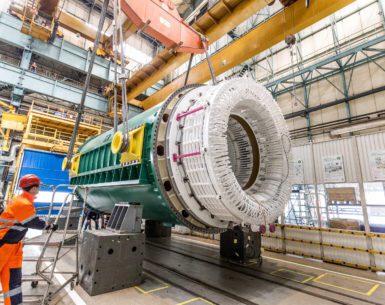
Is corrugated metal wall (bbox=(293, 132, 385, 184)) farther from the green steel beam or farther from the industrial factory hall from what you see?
the green steel beam

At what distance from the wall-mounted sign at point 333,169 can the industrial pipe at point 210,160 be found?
270cm

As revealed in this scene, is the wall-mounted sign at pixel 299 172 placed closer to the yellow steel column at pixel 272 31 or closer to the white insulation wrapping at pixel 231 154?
the white insulation wrapping at pixel 231 154

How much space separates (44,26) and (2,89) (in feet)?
15.9

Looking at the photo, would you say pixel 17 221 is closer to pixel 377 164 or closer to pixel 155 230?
pixel 155 230

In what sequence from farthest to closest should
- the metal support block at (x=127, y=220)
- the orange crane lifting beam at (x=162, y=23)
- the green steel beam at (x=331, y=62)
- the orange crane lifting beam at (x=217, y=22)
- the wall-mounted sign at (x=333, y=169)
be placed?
1. the green steel beam at (x=331, y=62)
2. the wall-mounted sign at (x=333, y=169)
3. the orange crane lifting beam at (x=217, y=22)
4. the orange crane lifting beam at (x=162, y=23)
5. the metal support block at (x=127, y=220)

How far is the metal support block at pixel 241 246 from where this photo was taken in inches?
175

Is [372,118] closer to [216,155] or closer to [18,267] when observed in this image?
[216,155]

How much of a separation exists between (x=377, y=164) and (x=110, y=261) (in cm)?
545

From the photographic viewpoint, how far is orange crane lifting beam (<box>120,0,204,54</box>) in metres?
3.94

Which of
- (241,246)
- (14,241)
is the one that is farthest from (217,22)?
(14,241)

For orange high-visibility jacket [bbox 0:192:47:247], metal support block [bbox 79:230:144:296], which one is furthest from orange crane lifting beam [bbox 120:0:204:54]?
metal support block [bbox 79:230:144:296]

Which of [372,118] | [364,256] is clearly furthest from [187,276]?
[372,118]

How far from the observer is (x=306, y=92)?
11.7 meters

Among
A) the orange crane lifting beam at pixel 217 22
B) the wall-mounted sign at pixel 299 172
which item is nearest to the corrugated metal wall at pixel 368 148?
the wall-mounted sign at pixel 299 172
